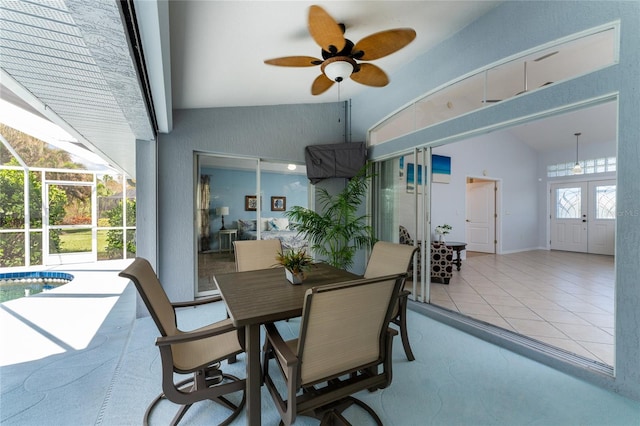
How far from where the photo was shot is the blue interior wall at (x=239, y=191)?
3.97 metres

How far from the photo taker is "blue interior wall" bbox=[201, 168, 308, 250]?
3975 mm

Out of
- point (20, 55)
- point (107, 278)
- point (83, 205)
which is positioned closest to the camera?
point (20, 55)

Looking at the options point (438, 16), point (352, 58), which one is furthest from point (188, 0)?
point (438, 16)

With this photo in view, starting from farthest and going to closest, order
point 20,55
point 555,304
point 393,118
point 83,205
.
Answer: point 83,205
point 393,118
point 555,304
point 20,55

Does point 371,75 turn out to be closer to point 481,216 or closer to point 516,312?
point 516,312

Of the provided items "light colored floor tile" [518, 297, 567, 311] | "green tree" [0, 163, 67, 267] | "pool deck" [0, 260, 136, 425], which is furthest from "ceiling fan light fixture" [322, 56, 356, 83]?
"green tree" [0, 163, 67, 267]

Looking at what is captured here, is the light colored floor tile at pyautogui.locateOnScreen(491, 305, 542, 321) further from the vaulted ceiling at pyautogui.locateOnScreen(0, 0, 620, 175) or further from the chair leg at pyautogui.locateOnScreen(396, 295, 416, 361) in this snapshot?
the vaulted ceiling at pyautogui.locateOnScreen(0, 0, 620, 175)

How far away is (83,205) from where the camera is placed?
6.55 m

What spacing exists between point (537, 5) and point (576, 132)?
259 inches

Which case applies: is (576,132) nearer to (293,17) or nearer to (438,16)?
(438,16)

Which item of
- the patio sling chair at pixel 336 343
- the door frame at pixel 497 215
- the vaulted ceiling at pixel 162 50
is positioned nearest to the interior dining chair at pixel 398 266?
the patio sling chair at pixel 336 343

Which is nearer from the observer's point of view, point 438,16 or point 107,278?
point 438,16

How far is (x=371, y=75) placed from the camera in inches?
95.3

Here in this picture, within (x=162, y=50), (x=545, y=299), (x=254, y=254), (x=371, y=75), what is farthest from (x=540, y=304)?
(x=162, y=50)
